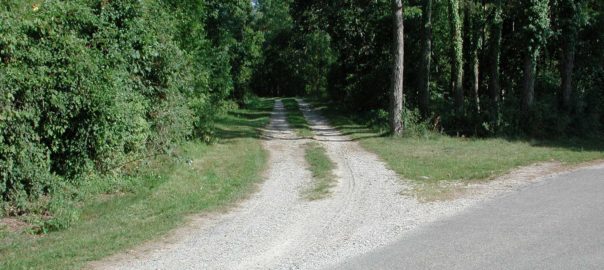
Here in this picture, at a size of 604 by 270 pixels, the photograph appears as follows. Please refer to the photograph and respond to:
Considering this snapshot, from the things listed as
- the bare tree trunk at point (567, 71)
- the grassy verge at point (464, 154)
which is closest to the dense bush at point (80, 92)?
the grassy verge at point (464, 154)

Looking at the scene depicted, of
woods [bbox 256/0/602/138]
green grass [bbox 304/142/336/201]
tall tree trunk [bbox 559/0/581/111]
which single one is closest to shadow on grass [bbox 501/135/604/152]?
woods [bbox 256/0/602/138]

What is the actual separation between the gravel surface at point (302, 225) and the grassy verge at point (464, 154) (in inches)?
30.0

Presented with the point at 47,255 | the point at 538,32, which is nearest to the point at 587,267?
the point at 47,255

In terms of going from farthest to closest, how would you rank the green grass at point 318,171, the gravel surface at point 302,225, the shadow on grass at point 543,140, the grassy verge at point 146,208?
1. the shadow on grass at point 543,140
2. the green grass at point 318,171
3. the grassy verge at point 146,208
4. the gravel surface at point 302,225

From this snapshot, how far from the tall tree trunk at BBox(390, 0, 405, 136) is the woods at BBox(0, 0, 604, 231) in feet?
0.18

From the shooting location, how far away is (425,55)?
76.2 feet

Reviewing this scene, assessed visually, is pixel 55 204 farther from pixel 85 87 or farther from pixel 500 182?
pixel 500 182

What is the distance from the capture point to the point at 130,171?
1228cm

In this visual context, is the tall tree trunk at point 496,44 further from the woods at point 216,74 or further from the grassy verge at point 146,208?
the grassy verge at point 146,208

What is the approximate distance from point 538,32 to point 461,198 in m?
13.7

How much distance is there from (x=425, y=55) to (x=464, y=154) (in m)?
7.99

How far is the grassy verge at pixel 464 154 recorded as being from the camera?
13352 mm

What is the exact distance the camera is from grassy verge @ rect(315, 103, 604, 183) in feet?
43.8

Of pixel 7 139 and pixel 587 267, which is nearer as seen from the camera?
pixel 587 267
